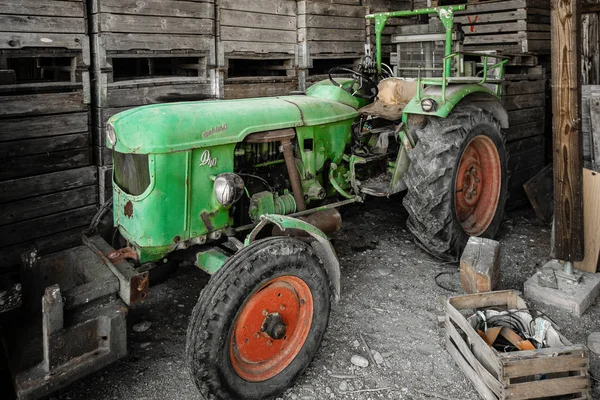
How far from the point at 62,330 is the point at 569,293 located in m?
3.28

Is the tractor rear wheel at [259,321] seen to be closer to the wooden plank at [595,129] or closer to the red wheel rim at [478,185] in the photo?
the red wheel rim at [478,185]

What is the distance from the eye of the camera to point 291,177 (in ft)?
11.6

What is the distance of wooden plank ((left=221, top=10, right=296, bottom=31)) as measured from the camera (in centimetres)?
531

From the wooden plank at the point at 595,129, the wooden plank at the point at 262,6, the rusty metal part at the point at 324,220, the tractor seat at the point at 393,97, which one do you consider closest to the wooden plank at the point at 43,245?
the rusty metal part at the point at 324,220

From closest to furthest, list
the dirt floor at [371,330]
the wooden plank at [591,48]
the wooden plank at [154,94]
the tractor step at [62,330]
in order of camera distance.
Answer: the tractor step at [62,330] < the dirt floor at [371,330] < the wooden plank at [154,94] < the wooden plank at [591,48]

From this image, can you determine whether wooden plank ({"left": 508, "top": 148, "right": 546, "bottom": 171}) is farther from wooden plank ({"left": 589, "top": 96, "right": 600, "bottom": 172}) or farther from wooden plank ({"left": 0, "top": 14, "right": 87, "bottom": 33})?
wooden plank ({"left": 0, "top": 14, "right": 87, "bottom": 33})

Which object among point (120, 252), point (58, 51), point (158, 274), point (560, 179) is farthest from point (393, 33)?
point (120, 252)

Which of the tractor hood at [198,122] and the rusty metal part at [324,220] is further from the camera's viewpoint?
the rusty metal part at [324,220]

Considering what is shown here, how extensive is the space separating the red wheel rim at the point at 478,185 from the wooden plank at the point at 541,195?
114 centimetres

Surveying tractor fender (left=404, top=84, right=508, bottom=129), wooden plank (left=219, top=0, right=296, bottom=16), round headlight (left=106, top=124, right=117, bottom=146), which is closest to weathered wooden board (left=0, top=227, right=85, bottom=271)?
round headlight (left=106, top=124, right=117, bottom=146)

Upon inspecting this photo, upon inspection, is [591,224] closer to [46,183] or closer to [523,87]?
[523,87]

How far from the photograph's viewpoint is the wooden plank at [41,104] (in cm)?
403

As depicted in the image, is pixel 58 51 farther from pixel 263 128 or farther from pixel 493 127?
pixel 493 127

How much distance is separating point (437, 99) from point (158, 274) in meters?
2.53
